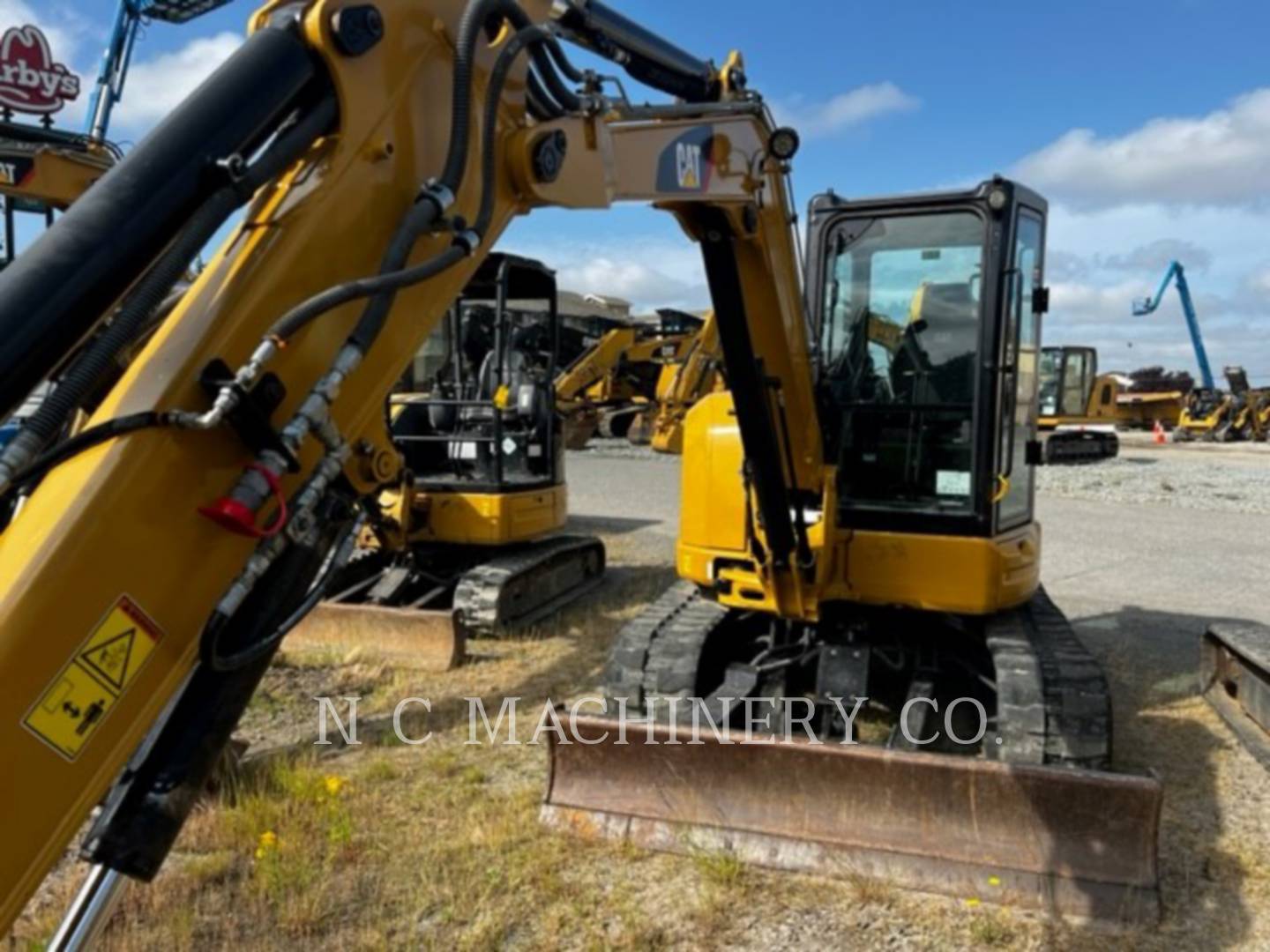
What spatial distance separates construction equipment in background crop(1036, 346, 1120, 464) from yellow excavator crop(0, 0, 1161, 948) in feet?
61.4

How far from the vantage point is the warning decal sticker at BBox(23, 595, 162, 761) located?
5.01 ft

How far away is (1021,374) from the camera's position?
489cm

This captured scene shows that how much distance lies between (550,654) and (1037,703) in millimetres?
3400

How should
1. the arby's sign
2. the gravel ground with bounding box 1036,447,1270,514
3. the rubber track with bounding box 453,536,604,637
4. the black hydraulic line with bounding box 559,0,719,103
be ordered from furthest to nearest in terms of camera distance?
the gravel ground with bounding box 1036,447,1270,514, the arby's sign, the rubber track with bounding box 453,536,604,637, the black hydraulic line with bounding box 559,0,719,103

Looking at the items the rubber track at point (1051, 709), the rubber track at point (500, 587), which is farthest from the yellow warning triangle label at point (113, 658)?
the rubber track at point (500, 587)

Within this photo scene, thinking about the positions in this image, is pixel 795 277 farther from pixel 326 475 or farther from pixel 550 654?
pixel 550 654

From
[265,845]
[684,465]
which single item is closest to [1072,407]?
[684,465]

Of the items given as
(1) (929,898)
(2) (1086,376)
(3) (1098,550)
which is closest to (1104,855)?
(1) (929,898)

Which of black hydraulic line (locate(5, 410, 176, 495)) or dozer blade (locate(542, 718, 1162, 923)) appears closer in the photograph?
black hydraulic line (locate(5, 410, 176, 495))

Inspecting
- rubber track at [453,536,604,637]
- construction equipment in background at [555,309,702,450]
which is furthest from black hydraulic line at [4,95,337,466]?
construction equipment in background at [555,309,702,450]

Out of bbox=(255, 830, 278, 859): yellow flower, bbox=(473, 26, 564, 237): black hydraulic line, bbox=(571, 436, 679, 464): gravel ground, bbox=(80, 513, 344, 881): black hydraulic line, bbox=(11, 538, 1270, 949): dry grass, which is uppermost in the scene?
bbox=(473, 26, 564, 237): black hydraulic line

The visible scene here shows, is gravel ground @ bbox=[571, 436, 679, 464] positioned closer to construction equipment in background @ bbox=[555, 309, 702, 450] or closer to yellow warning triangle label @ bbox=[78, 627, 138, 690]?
construction equipment in background @ bbox=[555, 309, 702, 450]

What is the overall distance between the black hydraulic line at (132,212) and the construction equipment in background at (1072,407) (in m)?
22.3

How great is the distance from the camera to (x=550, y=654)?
263 inches
